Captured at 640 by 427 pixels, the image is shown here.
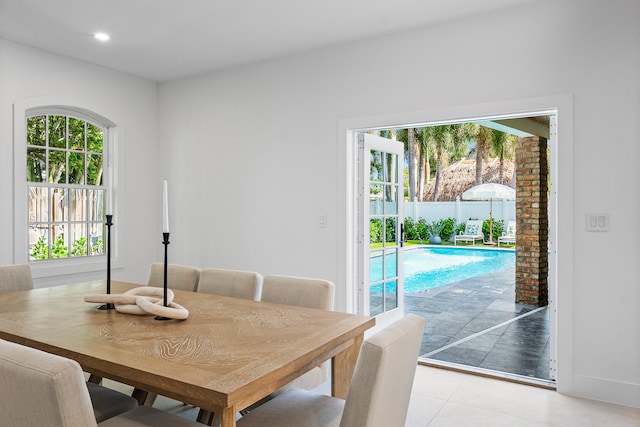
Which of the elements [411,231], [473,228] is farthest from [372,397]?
[411,231]

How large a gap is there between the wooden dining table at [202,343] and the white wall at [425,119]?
1855mm

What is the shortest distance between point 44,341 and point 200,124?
3553mm

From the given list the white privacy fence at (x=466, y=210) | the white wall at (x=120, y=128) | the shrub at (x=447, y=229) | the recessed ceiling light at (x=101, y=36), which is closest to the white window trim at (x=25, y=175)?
the white wall at (x=120, y=128)

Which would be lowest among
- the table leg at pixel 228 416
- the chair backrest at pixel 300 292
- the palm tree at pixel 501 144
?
the table leg at pixel 228 416

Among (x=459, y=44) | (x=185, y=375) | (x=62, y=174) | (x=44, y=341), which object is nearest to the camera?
(x=185, y=375)

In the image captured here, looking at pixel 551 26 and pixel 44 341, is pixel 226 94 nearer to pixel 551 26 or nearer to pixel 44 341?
pixel 551 26

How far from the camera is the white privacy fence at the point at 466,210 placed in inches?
567

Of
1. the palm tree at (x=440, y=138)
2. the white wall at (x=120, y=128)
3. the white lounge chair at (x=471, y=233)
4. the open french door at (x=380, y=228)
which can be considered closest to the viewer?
the white wall at (x=120, y=128)

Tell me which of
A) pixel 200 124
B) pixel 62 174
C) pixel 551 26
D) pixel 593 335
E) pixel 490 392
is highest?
pixel 551 26

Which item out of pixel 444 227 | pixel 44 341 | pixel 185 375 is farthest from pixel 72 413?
pixel 444 227

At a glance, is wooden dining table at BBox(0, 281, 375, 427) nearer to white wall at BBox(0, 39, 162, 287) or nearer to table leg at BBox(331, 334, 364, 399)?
table leg at BBox(331, 334, 364, 399)

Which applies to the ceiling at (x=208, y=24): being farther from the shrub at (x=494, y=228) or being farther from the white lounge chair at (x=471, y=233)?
the shrub at (x=494, y=228)

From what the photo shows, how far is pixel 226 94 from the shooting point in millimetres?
4703

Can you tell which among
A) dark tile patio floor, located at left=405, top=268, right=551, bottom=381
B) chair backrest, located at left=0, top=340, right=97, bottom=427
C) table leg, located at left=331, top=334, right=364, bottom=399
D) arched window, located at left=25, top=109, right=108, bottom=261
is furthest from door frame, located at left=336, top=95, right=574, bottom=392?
arched window, located at left=25, top=109, right=108, bottom=261
